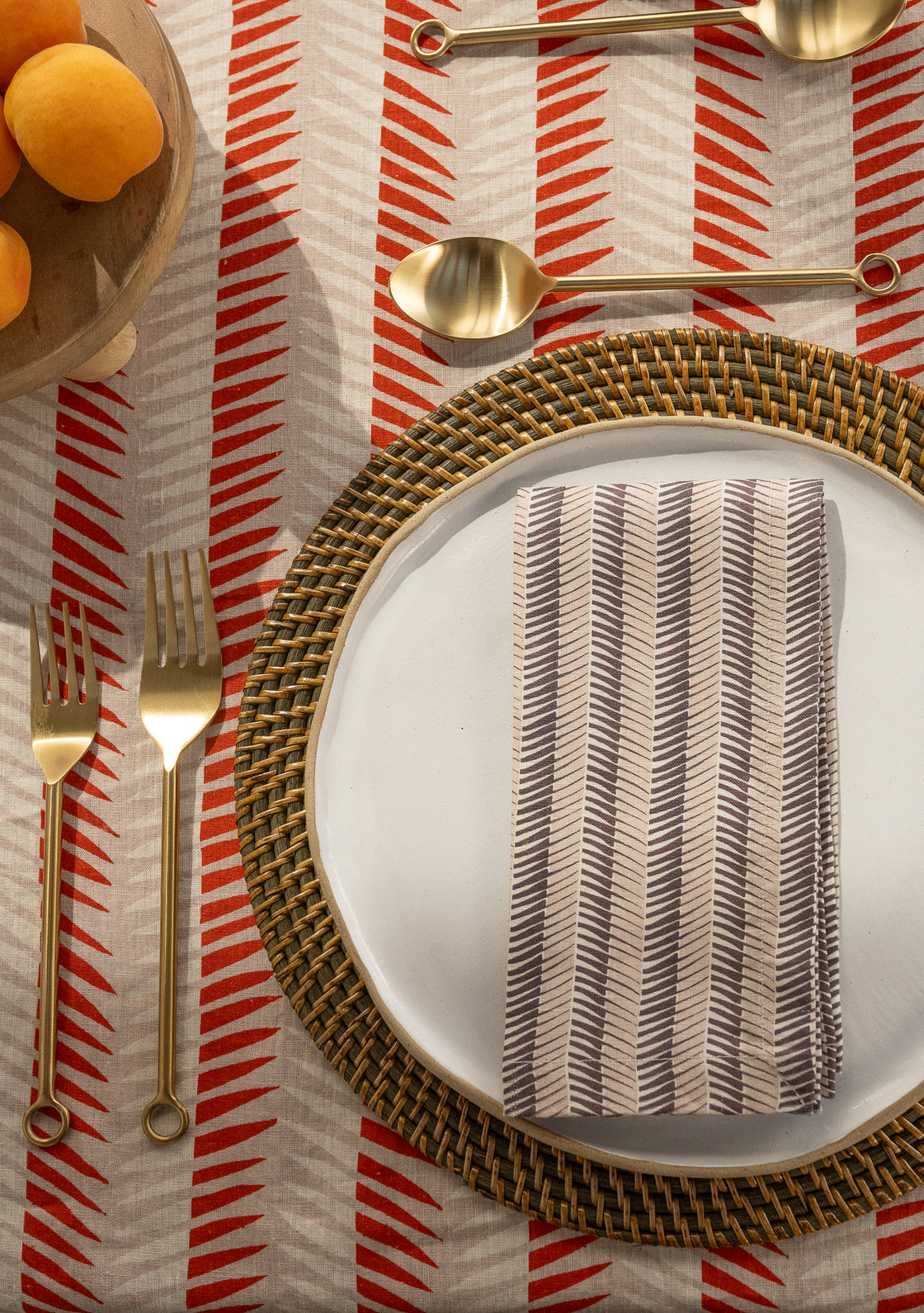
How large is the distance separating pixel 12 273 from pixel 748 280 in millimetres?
400

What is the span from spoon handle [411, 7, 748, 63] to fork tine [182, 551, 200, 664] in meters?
0.35

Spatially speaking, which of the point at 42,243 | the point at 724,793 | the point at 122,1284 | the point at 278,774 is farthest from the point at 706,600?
the point at 122,1284

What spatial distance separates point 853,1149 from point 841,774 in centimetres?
19

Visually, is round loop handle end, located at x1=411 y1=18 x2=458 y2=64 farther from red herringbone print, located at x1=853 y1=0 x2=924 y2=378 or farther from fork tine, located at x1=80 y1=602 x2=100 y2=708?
fork tine, located at x1=80 y1=602 x2=100 y2=708

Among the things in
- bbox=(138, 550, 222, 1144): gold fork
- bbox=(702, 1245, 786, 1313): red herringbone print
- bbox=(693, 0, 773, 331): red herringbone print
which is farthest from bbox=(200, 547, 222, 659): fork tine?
bbox=(702, 1245, 786, 1313): red herringbone print

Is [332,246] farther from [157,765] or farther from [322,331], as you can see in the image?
[157,765]

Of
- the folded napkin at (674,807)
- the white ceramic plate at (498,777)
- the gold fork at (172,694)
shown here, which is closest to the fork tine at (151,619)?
the gold fork at (172,694)

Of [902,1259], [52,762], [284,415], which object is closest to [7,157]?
[284,415]

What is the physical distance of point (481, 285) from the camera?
62 cm

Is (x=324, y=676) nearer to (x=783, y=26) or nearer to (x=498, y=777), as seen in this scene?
(x=498, y=777)

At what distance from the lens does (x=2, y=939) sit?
24.5 inches

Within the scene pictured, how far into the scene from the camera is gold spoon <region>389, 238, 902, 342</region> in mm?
622

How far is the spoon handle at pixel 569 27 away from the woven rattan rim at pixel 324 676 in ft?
0.65

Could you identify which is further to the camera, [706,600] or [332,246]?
[332,246]
